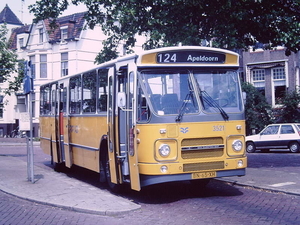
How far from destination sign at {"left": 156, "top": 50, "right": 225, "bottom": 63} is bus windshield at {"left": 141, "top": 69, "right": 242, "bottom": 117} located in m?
0.23

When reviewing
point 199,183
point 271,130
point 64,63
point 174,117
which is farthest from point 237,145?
point 64,63

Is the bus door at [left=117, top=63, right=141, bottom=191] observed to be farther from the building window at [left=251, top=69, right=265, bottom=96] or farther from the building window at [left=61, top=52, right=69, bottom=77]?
the building window at [left=61, top=52, right=69, bottom=77]

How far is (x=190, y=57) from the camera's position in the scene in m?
10.0

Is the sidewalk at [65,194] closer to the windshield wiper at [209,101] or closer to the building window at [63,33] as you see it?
the windshield wiper at [209,101]

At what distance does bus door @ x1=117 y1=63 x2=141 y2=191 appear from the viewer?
949 cm

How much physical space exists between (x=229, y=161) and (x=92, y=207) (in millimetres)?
2942

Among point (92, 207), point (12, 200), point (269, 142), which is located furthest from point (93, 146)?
point (269, 142)

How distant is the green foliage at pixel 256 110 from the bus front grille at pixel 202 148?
941 inches

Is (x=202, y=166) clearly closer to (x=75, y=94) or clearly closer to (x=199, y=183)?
(x=199, y=183)

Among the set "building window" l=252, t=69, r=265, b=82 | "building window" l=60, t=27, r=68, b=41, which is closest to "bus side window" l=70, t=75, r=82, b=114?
"building window" l=252, t=69, r=265, b=82

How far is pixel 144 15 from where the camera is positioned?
15.0 metres

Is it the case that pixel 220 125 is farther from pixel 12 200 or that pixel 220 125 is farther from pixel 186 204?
pixel 12 200

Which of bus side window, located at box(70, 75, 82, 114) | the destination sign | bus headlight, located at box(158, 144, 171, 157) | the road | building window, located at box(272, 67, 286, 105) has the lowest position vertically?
the road

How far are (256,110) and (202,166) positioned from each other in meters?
25.1
